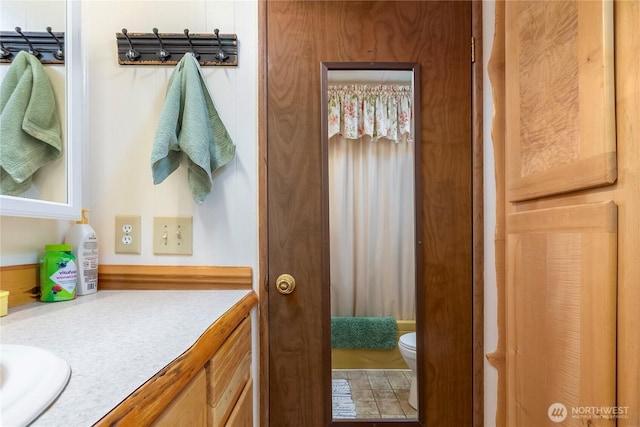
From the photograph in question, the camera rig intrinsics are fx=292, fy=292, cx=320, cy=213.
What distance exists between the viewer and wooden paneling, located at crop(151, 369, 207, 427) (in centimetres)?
44

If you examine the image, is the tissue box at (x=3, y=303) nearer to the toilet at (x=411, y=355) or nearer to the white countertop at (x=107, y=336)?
the white countertop at (x=107, y=336)

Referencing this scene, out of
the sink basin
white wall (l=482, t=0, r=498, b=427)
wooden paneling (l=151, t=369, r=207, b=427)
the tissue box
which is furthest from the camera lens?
white wall (l=482, t=0, r=498, b=427)

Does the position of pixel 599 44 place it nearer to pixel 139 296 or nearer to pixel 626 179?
pixel 626 179

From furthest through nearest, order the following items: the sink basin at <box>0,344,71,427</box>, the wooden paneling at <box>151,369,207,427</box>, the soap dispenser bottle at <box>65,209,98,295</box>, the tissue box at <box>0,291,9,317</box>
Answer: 1. the soap dispenser bottle at <box>65,209,98,295</box>
2. the tissue box at <box>0,291,9,317</box>
3. the wooden paneling at <box>151,369,207,427</box>
4. the sink basin at <box>0,344,71,427</box>

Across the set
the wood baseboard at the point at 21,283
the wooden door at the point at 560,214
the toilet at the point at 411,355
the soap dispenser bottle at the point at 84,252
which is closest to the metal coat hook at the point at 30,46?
→ the soap dispenser bottle at the point at 84,252

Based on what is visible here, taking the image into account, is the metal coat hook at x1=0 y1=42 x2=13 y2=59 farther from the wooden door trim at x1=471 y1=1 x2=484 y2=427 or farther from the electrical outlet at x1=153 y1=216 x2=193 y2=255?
the wooden door trim at x1=471 y1=1 x2=484 y2=427

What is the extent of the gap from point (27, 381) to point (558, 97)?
110 centimetres

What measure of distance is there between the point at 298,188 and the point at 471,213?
0.64 metres

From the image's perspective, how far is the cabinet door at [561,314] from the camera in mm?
547

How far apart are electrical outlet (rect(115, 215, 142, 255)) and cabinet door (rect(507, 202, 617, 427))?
1242mm

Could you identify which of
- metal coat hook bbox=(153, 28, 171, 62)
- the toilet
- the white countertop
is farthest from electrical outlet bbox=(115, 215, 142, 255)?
the toilet

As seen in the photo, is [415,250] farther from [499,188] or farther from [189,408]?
[189,408]

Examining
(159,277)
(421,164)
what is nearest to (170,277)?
(159,277)

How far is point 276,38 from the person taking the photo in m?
1.07
